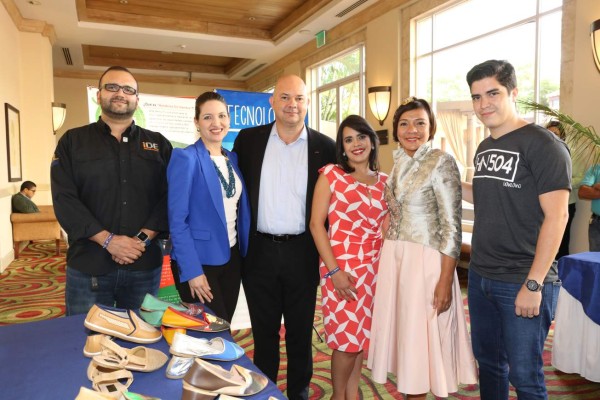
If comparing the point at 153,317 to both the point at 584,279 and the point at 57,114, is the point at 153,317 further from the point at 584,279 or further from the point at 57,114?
the point at 57,114

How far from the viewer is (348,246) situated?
2.07 meters

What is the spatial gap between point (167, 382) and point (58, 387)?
0.88 ft

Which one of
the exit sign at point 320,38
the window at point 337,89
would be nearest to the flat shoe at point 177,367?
the window at point 337,89

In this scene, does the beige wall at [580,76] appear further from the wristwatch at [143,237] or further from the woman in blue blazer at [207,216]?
the wristwatch at [143,237]

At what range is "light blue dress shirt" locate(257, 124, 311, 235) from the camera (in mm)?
2248

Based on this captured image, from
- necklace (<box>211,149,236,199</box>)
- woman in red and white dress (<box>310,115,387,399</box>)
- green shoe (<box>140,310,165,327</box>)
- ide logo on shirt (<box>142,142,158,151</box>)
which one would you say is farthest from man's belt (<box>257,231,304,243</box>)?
green shoe (<box>140,310,165,327</box>)

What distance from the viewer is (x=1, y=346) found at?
1438 mm

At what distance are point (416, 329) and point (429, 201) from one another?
527 millimetres

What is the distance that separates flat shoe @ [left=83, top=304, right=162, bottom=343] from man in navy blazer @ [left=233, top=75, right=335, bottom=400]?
0.85 m

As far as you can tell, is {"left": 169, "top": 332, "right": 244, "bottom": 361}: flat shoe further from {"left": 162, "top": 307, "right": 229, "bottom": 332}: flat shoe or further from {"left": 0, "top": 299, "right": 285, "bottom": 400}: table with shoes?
{"left": 162, "top": 307, "right": 229, "bottom": 332}: flat shoe

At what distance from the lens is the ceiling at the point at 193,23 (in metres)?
7.32

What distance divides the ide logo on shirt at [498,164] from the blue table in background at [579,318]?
122 centimetres

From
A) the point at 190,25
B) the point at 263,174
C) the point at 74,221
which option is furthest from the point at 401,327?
the point at 190,25

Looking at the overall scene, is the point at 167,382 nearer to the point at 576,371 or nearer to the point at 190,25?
the point at 576,371
